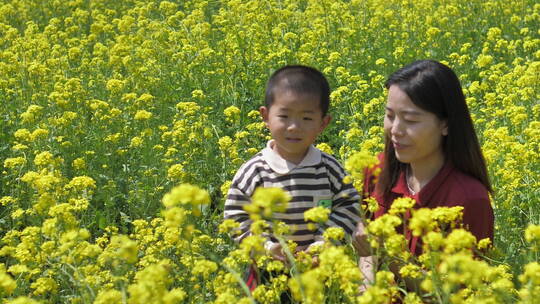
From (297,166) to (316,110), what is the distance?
26cm

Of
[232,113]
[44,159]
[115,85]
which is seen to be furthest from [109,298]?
[115,85]

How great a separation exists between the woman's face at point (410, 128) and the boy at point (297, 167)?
0.28 m

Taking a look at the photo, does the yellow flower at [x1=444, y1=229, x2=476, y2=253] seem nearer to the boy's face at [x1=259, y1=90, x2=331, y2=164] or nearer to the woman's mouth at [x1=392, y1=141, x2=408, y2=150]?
the woman's mouth at [x1=392, y1=141, x2=408, y2=150]

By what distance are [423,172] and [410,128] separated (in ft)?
0.96

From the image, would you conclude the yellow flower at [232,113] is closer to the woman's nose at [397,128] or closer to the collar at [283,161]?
the collar at [283,161]

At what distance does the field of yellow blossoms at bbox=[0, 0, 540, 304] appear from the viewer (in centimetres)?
255

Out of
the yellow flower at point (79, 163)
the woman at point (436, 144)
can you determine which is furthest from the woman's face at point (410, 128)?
the yellow flower at point (79, 163)

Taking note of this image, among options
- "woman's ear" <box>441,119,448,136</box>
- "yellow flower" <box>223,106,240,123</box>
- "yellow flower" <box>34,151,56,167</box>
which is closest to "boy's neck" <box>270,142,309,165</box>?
"woman's ear" <box>441,119,448,136</box>

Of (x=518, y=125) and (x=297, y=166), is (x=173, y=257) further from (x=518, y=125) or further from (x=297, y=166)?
(x=518, y=125)

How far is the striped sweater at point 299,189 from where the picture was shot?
3418 millimetres

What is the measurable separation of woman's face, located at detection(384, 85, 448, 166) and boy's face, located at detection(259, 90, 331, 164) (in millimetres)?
304

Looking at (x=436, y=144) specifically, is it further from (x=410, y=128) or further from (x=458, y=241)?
(x=458, y=241)

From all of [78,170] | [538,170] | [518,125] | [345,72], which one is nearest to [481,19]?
[345,72]

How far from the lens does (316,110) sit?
3.35m
